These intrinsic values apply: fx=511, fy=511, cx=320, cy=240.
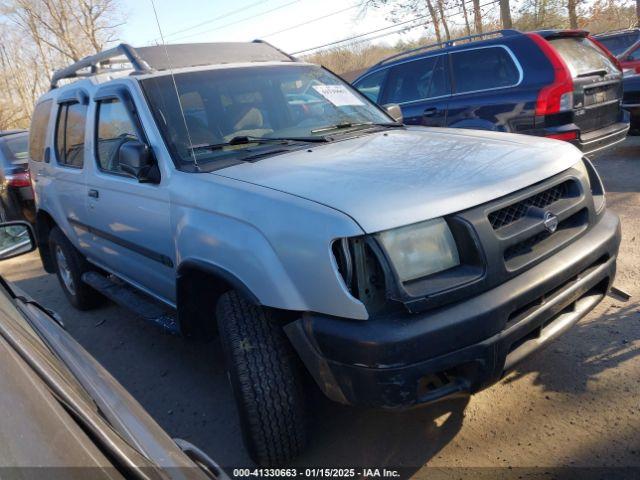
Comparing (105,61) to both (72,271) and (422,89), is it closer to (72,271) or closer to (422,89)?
(72,271)

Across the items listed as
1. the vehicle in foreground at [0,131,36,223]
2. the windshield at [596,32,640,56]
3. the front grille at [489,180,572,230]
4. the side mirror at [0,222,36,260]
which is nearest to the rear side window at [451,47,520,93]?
the front grille at [489,180,572,230]

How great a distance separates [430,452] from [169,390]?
1.77m

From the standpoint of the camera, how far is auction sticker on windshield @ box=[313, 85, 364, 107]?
11.6ft

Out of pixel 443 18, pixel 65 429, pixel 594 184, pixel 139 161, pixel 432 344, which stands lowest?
pixel 432 344

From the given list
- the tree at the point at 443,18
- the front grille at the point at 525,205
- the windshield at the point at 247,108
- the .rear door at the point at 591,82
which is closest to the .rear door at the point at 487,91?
the .rear door at the point at 591,82

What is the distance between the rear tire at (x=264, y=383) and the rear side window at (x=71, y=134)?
237 centimetres

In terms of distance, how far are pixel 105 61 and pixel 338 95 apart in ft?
6.22

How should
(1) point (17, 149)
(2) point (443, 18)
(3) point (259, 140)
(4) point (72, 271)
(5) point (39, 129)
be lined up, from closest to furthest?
(3) point (259, 140) → (4) point (72, 271) → (5) point (39, 129) → (1) point (17, 149) → (2) point (443, 18)

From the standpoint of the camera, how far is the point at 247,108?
3.25m

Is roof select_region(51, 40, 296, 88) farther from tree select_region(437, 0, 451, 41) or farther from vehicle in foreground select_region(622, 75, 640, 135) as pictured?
tree select_region(437, 0, 451, 41)

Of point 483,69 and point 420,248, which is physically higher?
point 483,69

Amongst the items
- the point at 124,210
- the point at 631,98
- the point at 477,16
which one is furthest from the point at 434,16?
the point at 124,210

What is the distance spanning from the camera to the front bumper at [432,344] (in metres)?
1.88

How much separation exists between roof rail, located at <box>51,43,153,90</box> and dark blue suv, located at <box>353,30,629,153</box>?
12.5 ft
